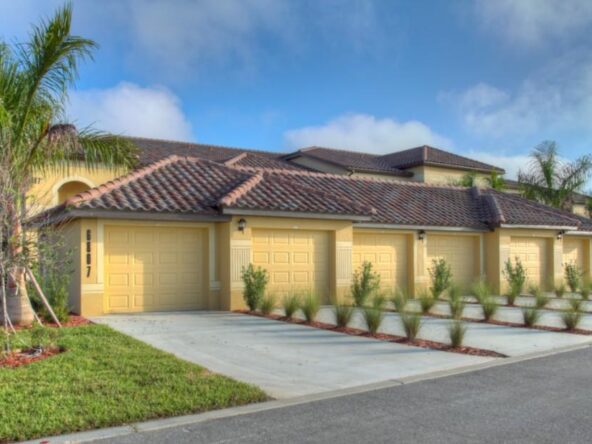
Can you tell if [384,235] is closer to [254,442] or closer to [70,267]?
[70,267]

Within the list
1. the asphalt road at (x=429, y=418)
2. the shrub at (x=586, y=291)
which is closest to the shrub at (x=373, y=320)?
the asphalt road at (x=429, y=418)

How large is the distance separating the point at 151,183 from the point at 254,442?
12026 millimetres

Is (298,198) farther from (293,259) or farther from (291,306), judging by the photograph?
(291,306)

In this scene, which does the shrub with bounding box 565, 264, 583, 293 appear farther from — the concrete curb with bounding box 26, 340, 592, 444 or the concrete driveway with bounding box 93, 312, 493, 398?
the concrete curb with bounding box 26, 340, 592, 444

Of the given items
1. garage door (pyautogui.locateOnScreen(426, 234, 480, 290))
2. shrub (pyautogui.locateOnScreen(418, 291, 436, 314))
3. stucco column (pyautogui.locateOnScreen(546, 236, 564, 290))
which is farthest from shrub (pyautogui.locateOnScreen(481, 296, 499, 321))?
stucco column (pyautogui.locateOnScreen(546, 236, 564, 290))

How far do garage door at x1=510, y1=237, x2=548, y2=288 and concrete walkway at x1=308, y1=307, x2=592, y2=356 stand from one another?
33.2 feet

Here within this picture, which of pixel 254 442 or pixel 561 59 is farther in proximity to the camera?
pixel 561 59

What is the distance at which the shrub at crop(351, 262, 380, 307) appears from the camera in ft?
54.9

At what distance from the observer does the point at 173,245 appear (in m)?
15.6

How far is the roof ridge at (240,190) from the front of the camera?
15523 millimetres

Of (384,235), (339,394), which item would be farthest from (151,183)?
(339,394)

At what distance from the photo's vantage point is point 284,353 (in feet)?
32.2

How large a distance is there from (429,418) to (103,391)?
3.76 meters

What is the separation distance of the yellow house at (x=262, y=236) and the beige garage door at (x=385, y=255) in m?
0.04
